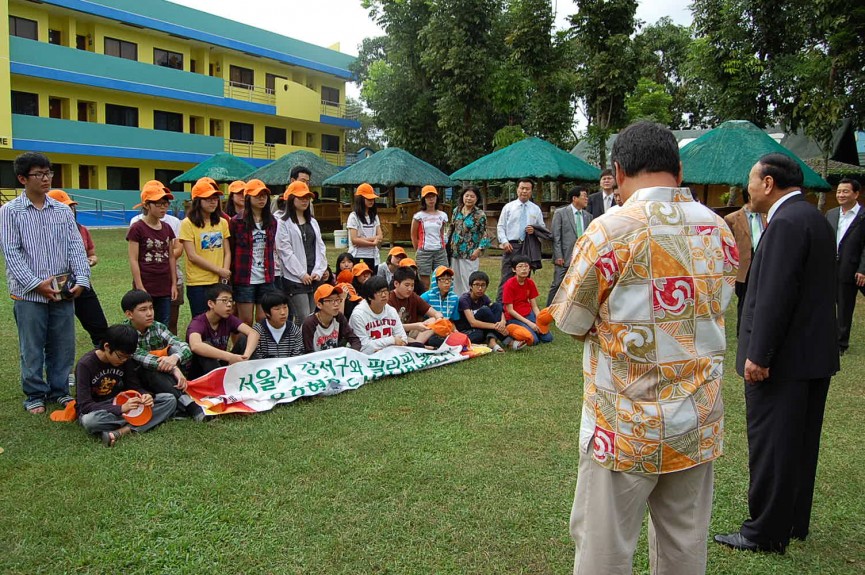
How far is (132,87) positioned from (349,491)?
1112 inches

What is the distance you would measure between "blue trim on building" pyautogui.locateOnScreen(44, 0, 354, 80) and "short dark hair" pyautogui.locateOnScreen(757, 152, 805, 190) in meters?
28.9

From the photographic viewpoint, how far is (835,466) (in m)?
4.38

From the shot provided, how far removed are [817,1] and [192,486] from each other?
15.6 m

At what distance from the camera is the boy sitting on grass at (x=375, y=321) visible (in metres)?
6.74

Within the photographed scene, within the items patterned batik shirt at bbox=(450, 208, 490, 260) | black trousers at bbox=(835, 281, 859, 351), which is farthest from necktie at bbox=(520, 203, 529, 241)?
black trousers at bbox=(835, 281, 859, 351)

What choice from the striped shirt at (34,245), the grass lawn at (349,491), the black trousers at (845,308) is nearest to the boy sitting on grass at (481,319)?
the grass lawn at (349,491)

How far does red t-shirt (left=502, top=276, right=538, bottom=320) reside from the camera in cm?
824

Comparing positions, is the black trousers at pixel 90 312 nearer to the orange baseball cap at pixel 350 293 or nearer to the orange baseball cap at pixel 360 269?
the orange baseball cap at pixel 350 293

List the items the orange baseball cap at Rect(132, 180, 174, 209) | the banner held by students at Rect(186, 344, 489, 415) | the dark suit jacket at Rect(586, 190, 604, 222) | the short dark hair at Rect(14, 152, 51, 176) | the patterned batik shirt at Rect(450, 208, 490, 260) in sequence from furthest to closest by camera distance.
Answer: the dark suit jacket at Rect(586, 190, 604, 222) → the patterned batik shirt at Rect(450, 208, 490, 260) → the orange baseball cap at Rect(132, 180, 174, 209) → the banner held by students at Rect(186, 344, 489, 415) → the short dark hair at Rect(14, 152, 51, 176)

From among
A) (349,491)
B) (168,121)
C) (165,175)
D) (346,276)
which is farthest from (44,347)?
(168,121)


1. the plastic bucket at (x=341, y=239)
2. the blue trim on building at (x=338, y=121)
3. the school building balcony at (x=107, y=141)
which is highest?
the blue trim on building at (x=338, y=121)

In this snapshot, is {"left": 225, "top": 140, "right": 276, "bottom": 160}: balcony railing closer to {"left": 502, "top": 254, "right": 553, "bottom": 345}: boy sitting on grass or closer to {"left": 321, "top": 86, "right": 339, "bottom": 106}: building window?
{"left": 321, "top": 86, "right": 339, "bottom": 106}: building window

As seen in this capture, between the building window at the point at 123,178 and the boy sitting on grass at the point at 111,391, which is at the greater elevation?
the building window at the point at 123,178

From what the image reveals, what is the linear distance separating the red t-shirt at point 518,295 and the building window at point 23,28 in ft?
83.5
